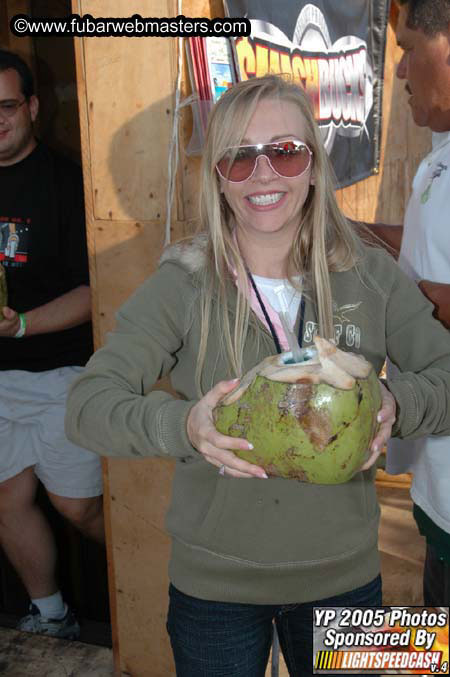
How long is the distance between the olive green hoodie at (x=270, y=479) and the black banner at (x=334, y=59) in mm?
1276

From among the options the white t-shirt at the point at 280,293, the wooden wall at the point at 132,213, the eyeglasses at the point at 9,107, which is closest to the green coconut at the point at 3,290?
the wooden wall at the point at 132,213

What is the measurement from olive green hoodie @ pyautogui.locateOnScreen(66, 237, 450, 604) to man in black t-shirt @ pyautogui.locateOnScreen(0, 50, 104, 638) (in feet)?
5.11

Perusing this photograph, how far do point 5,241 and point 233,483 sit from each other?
199 cm

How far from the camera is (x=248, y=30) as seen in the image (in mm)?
2707

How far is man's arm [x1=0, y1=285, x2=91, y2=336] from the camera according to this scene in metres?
3.07

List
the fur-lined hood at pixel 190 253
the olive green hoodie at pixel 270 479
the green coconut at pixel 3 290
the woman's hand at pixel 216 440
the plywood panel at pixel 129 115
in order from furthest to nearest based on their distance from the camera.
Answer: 1. the green coconut at pixel 3 290
2. the plywood panel at pixel 129 115
3. the fur-lined hood at pixel 190 253
4. the olive green hoodie at pixel 270 479
5. the woman's hand at pixel 216 440

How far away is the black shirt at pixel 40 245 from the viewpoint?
125 inches

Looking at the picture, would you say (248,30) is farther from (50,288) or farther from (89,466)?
(89,466)

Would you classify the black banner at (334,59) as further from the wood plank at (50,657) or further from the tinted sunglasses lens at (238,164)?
the wood plank at (50,657)

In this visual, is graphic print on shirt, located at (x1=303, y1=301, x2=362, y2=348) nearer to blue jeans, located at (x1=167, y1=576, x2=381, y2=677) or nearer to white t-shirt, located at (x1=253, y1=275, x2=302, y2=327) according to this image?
white t-shirt, located at (x1=253, y1=275, x2=302, y2=327)

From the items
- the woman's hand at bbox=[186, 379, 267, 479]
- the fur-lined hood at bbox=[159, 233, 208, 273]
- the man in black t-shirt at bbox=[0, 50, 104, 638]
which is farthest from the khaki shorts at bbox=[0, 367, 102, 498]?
the woman's hand at bbox=[186, 379, 267, 479]

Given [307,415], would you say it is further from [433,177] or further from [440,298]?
[433,177]

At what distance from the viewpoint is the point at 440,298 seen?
6.37 feet

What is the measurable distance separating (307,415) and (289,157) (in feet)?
2.12
